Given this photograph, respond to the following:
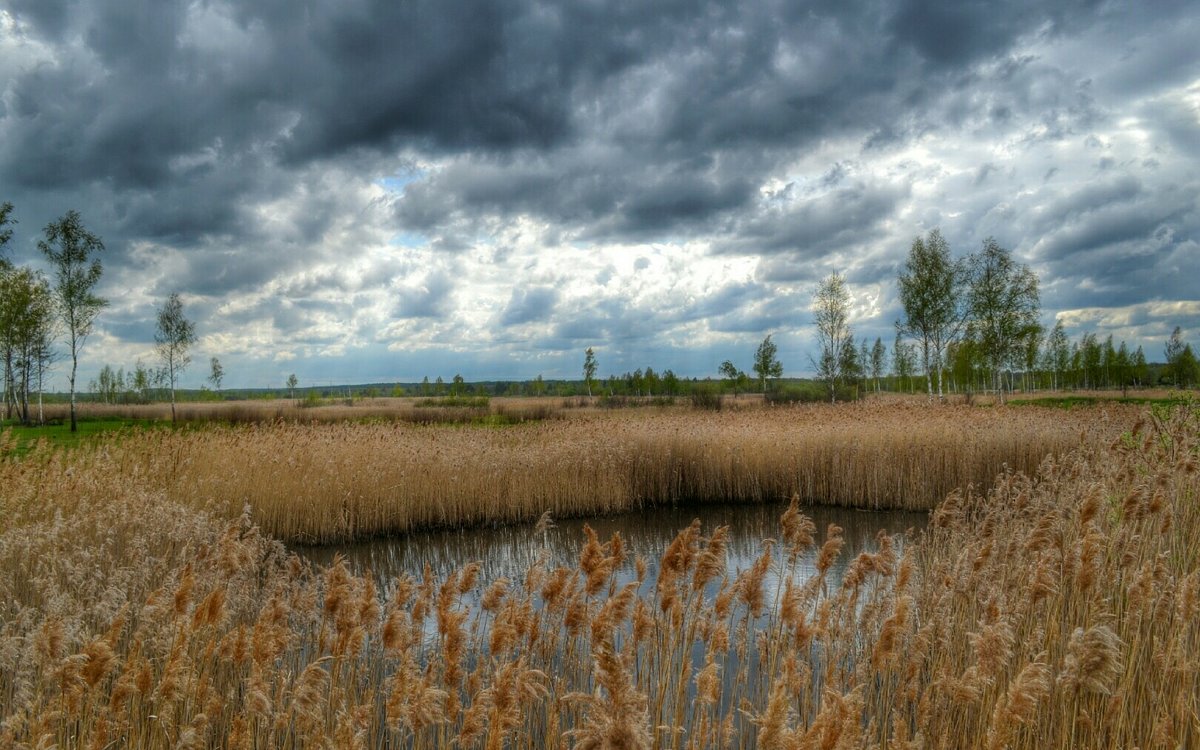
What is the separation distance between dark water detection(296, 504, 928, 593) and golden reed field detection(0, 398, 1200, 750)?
0.76 m

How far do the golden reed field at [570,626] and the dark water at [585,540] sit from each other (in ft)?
2.49

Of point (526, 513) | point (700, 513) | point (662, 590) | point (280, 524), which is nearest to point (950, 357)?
point (700, 513)

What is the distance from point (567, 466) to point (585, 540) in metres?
5.84

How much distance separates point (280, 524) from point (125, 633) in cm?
737

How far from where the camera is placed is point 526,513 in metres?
15.3

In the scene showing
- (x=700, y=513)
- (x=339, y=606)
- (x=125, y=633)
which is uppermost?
(x=339, y=606)

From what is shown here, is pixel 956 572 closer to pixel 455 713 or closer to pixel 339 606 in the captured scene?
pixel 455 713

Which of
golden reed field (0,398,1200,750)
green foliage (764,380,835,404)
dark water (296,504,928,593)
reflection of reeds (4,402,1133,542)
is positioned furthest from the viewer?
green foliage (764,380,835,404)

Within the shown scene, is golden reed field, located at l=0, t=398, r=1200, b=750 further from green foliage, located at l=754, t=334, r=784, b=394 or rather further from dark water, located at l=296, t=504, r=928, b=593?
green foliage, located at l=754, t=334, r=784, b=394

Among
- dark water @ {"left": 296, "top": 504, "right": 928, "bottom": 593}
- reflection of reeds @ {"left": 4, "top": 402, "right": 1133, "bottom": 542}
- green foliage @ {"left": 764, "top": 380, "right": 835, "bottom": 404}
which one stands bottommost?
dark water @ {"left": 296, "top": 504, "right": 928, "bottom": 593}

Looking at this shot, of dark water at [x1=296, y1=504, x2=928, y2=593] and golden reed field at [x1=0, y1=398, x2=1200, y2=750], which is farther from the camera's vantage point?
dark water at [x1=296, y1=504, x2=928, y2=593]

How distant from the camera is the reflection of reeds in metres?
13.6

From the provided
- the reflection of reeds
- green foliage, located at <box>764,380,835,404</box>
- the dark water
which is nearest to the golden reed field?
the reflection of reeds

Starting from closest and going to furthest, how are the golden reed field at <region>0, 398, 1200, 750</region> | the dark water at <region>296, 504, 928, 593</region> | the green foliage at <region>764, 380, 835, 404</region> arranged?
the golden reed field at <region>0, 398, 1200, 750</region> → the dark water at <region>296, 504, 928, 593</region> → the green foliage at <region>764, 380, 835, 404</region>
